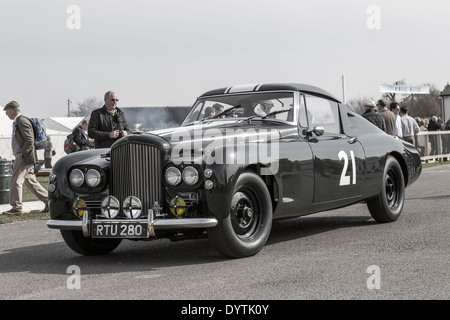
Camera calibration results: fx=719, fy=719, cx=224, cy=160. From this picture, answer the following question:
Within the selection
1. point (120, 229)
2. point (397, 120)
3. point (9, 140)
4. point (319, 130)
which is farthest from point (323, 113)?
point (9, 140)

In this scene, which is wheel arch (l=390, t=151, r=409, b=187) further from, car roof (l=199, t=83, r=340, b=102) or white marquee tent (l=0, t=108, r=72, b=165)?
white marquee tent (l=0, t=108, r=72, b=165)

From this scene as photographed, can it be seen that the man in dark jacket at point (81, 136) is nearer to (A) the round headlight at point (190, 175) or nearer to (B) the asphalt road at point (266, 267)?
(B) the asphalt road at point (266, 267)

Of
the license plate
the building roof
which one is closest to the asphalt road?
the license plate

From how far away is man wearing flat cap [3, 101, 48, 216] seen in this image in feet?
38.4

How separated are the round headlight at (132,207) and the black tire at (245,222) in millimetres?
674

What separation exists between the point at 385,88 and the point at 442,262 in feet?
177

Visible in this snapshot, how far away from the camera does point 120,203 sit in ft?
21.7

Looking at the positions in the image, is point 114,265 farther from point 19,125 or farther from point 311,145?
point 19,125

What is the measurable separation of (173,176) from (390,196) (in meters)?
3.77

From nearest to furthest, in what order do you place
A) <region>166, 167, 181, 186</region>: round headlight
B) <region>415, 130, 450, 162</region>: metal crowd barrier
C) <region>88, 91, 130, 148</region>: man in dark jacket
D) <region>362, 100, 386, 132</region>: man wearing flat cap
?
<region>166, 167, 181, 186</region>: round headlight → <region>88, 91, 130, 148</region>: man in dark jacket → <region>362, 100, 386, 132</region>: man wearing flat cap → <region>415, 130, 450, 162</region>: metal crowd barrier

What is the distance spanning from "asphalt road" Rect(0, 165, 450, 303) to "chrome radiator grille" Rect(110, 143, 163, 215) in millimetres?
630

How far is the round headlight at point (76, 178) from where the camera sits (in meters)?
6.85
